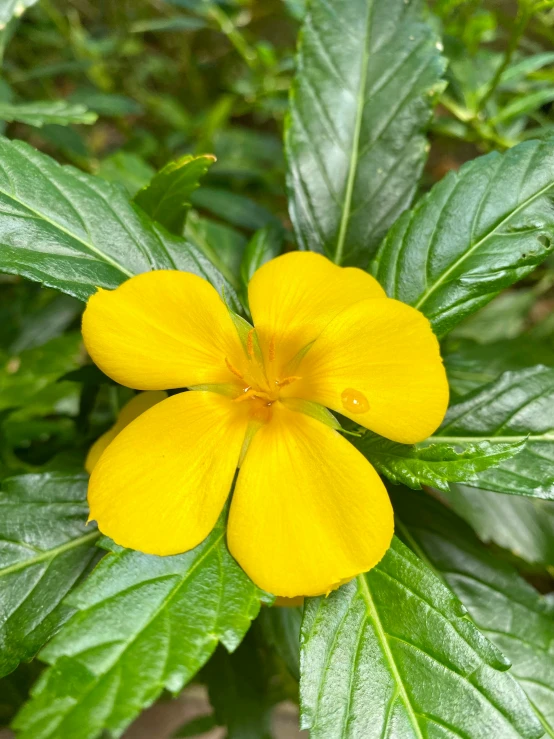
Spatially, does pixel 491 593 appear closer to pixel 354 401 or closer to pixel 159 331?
pixel 354 401

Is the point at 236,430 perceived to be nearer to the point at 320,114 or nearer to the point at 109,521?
the point at 109,521

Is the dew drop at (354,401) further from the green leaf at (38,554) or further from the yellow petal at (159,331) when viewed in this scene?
the green leaf at (38,554)

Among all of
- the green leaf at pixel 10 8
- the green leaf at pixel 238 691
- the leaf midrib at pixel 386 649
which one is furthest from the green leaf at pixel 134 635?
the green leaf at pixel 10 8

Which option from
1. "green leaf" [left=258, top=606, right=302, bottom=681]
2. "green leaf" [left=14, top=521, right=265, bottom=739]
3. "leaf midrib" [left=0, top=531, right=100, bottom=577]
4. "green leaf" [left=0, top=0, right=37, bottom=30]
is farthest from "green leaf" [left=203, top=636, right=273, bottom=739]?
"green leaf" [left=0, top=0, right=37, bottom=30]

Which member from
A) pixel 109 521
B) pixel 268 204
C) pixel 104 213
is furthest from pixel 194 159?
pixel 268 204

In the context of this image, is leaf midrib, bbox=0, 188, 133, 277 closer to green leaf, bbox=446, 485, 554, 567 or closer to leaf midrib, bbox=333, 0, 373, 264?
leaf midrib, bbox=333, 0, 373, 264

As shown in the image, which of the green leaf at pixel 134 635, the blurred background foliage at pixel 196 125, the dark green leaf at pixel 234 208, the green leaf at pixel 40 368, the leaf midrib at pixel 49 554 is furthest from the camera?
the dark green leaf at pixel 234 208

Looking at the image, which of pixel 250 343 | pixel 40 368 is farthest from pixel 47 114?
pixel 250 343

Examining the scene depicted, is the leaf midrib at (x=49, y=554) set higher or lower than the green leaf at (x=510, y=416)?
lower

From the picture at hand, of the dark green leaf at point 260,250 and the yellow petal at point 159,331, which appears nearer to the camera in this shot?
the yellow petal at point 159,331
